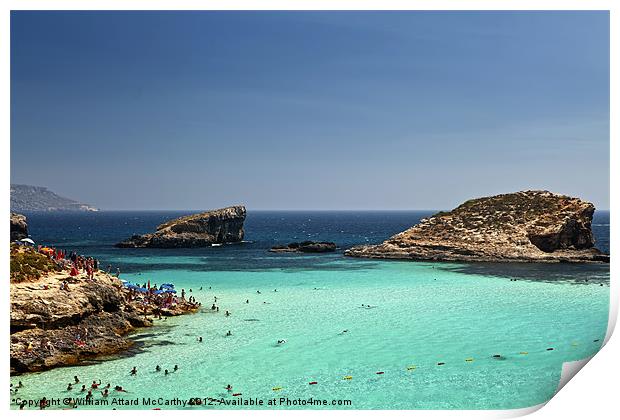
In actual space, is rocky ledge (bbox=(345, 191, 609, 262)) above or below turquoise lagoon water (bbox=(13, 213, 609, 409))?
above

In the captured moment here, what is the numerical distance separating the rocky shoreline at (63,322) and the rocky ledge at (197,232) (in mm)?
49111

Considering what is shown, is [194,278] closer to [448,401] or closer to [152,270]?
[152,270]

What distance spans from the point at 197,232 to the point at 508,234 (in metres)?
43.6

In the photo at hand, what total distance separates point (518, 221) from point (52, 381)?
1945 inches

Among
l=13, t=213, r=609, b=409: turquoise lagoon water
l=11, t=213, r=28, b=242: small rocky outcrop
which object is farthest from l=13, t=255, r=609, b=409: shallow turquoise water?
l=11, t=213, r=28, b=242: small rocky outcrop

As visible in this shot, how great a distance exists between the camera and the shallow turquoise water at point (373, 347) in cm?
1562

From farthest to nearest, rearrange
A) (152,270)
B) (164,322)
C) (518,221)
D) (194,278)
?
(518,221), (152,270), (194,278), (164,322)

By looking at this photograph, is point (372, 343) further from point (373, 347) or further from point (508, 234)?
point (508, 234)

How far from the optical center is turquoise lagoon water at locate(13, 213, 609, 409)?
51.3 feet

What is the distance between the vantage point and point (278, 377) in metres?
16.6

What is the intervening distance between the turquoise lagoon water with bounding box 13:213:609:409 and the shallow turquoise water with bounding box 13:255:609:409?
0.05 m

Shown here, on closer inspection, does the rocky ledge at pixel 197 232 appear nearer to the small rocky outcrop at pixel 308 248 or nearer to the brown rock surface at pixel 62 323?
the small rocky outcrop at pixel 308 248

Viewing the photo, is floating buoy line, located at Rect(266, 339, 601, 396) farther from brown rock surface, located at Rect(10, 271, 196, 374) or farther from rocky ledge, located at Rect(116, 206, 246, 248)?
rocky ledge, located at Rect(116, 206, 246, 248)
